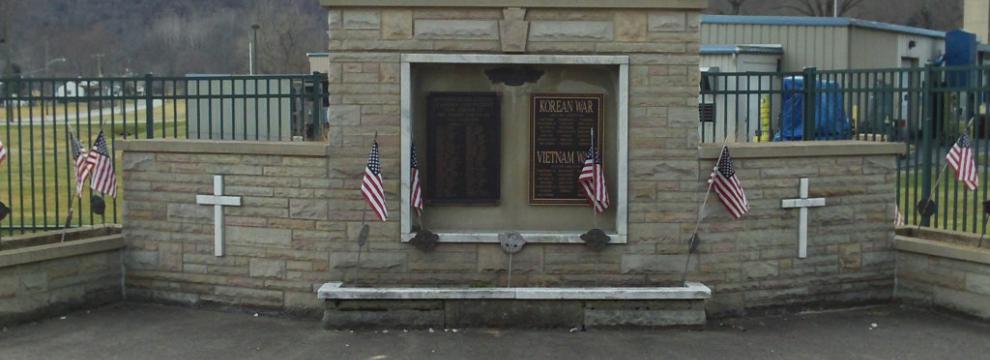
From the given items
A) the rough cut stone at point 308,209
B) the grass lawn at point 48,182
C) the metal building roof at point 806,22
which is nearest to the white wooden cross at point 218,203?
the rough cut stone at point 308,209

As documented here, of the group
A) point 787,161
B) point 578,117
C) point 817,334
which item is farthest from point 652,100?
point 817,334

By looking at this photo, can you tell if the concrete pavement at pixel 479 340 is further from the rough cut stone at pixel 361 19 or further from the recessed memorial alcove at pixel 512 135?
the rough cut stone at pixel 361 19

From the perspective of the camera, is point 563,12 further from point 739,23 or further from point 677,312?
point 739,23

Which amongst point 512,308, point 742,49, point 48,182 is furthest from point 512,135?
point 742,49

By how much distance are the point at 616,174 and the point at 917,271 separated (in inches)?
120

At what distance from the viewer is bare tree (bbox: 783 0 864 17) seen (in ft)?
198

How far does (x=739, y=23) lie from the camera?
91.3 feet

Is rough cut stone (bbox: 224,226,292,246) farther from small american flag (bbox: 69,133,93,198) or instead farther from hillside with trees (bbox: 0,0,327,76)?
hillside with trees (bbox: 0,0,327,76)

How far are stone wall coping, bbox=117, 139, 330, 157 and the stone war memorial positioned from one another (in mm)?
19

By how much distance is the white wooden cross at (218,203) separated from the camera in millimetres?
9672

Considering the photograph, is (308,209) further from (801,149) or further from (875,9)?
(875,9)

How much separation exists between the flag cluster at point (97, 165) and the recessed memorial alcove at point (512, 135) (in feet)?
9.33

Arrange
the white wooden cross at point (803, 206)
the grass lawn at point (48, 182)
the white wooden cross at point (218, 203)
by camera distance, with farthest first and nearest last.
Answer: the grass lawn at point (48, 182) < the white wooden cross at point (803, 206) < the white wooden cross at point (218, 203)

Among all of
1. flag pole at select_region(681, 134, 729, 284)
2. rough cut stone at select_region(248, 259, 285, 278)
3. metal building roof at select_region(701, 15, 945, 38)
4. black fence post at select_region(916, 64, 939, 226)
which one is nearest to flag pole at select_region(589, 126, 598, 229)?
flag pole at select_region(681, 134, 729, 284)
